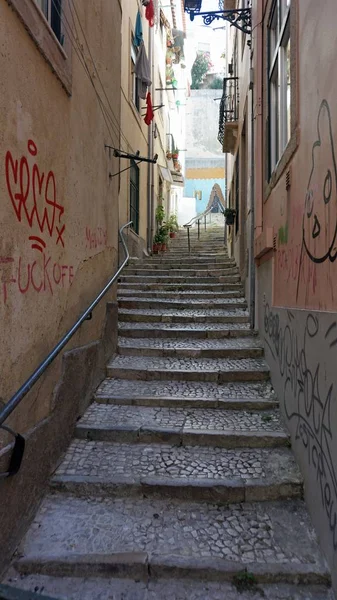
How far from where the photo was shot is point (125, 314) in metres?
6.00

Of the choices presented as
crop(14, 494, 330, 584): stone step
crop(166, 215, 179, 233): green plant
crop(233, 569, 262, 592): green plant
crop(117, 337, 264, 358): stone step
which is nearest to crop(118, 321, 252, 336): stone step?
crop(117, 337, 264, 358): stone step

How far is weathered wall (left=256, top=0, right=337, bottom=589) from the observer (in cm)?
230

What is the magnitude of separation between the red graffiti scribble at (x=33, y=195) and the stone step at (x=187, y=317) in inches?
115

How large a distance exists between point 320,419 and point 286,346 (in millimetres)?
1071

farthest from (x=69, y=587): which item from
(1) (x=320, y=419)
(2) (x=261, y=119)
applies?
(2) (x=261, y=119)

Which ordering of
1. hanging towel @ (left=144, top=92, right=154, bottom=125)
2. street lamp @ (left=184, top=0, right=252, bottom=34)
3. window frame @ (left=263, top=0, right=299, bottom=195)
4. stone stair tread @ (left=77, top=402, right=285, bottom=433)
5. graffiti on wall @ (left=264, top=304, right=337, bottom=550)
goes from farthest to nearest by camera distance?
hanging towel @ (left=144, top=92, right=154, bottom=125) < street lamp @ (left=184, top=0, right=252, bottom=34) < stone stair tread @ (left=77, top=402, right=285, bottom=433) < window frame @ (left=263, top=0, right=299, bottom=195) < graffiti on wall @ (left=264, top=304, right=337, bottom=550)

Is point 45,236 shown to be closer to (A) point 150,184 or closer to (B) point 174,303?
(B) point 174,303

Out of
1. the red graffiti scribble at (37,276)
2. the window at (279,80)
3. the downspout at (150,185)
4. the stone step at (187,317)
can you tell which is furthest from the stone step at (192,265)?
the red graffiti scribble at (37,276)

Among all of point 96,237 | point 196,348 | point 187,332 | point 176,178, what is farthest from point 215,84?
point 96,237

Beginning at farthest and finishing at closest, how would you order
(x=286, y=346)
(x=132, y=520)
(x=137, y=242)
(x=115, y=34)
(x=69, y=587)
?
(x=137, y=242) < (x=115, y=34) < (x=286, y=346) < (x=132, y=520) < (x=69, y=587)

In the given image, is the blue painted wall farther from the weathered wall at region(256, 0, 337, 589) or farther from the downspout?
the weathered wall at region(256, 0, 337, 589)

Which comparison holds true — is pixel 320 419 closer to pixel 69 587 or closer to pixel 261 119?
pixel 69 587

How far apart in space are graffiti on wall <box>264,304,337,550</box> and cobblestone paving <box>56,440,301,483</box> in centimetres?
30

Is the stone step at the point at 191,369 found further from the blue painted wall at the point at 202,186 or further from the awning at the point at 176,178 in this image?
the blue painted wall at the point at 202,186
